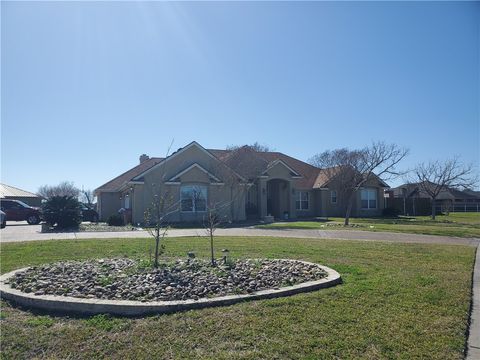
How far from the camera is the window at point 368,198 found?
4000 cm

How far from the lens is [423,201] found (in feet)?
151

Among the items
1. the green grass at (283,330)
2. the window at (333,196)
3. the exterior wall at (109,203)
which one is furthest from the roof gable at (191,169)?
the green grass at (283,330)

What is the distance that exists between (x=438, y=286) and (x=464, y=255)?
5087 mm

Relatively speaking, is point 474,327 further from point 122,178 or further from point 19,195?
point 19,195

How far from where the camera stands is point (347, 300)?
19.5ft

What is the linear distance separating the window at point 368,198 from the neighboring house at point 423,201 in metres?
3.72

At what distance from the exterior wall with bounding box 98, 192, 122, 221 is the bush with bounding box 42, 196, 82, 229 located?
37.5ft

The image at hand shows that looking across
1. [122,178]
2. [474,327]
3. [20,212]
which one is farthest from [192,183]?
[474,327]

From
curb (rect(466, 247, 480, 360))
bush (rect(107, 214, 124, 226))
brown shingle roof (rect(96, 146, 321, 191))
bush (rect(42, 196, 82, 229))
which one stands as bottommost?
curb (rect(466, 247, 480, 360))

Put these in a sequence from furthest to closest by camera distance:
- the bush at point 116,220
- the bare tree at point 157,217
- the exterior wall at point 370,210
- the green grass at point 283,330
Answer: the exterior wall at point 370,210 → the bush at point 116,220 → the bare tree at point 157,217 → the green grass at point 283,330

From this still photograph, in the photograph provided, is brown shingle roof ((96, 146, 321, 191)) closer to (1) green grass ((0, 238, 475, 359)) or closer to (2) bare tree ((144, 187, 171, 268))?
(2) bare tree ((144, 187, 171, 268))

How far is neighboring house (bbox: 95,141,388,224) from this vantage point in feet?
89.7

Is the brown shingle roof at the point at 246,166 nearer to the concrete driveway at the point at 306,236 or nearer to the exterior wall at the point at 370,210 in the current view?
the exterior wall at the point at 370,210

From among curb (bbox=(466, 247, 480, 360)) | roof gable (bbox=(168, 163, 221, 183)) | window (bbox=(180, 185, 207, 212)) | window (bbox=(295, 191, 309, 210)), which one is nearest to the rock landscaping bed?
curb (bbox=(466, 247, 480, 360))
